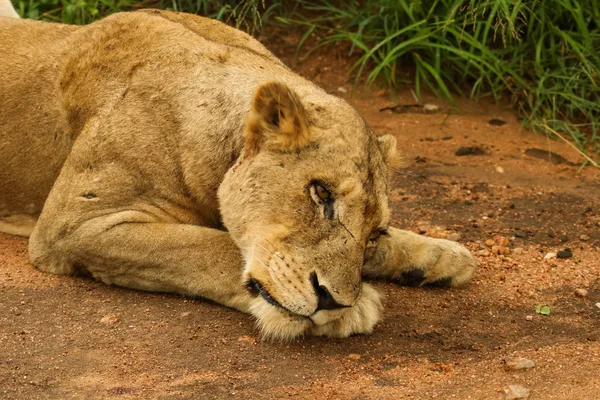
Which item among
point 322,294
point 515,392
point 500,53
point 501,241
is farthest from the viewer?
point 500,53

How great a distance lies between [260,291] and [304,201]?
402 mm

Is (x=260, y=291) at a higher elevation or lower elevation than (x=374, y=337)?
higher

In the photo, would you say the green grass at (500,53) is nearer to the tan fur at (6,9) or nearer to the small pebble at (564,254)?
the small pebble at (564,254)

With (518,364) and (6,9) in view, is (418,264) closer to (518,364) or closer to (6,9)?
(518,364)

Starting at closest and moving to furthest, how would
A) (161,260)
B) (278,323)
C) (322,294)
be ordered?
(322,294)
(278,323)
(161,260)

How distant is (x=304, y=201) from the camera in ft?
13.7

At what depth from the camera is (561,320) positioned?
478 cm

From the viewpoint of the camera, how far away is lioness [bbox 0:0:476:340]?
416 centimetres

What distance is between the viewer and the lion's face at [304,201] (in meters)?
4.04

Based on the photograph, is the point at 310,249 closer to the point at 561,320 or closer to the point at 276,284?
the point at 276,284

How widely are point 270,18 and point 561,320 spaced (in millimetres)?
4706

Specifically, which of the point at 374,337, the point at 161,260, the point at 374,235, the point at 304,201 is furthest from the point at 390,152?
the point at 161,260

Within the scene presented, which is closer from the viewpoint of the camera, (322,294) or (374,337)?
(322,294)

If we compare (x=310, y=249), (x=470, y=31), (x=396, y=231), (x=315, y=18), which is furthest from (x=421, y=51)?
(x=310, y=249)
